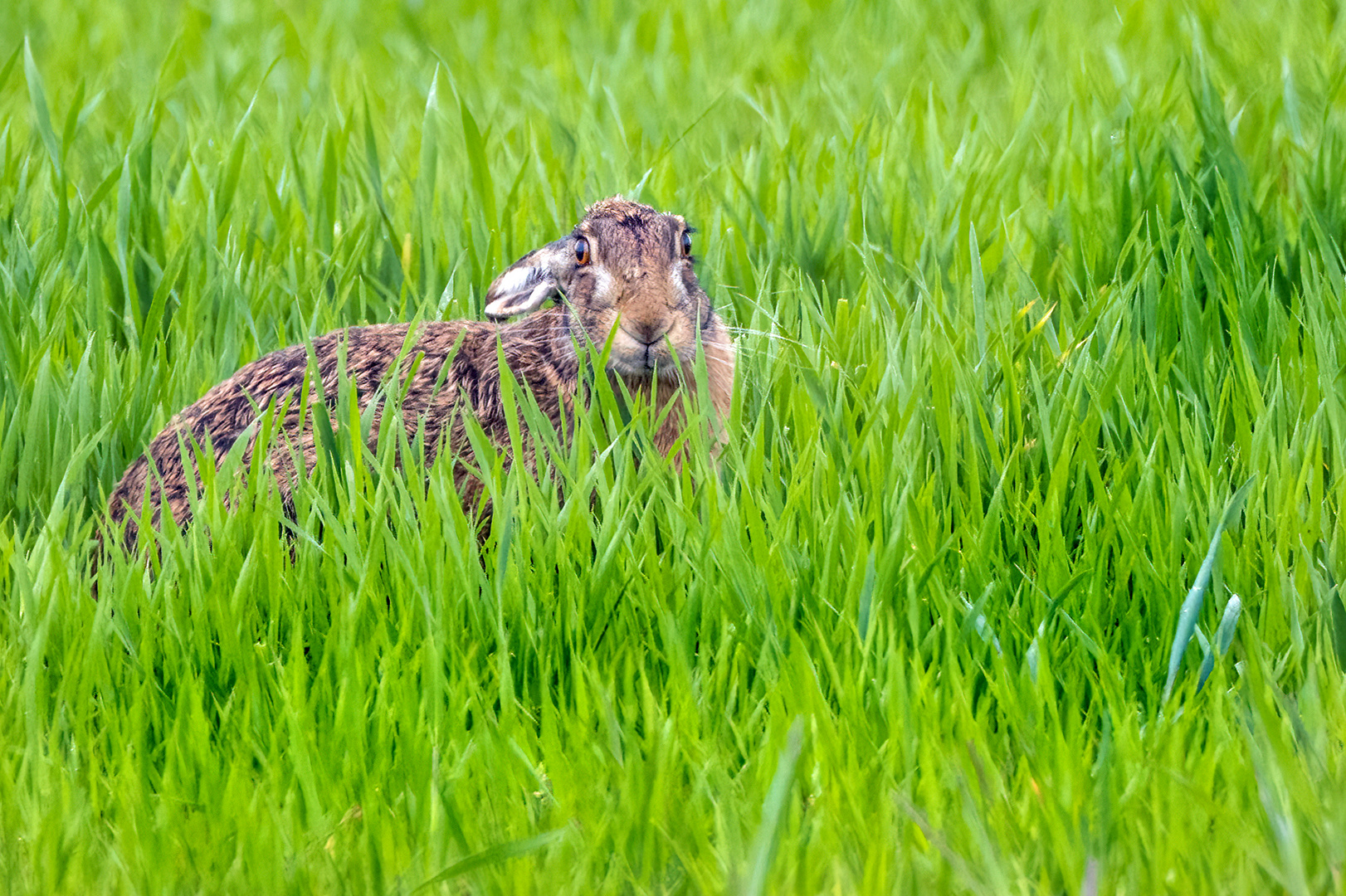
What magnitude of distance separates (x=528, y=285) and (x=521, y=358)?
0.59ft

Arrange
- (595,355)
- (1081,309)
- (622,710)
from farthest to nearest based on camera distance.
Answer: (1081,309)
(595,355)
(622,710)

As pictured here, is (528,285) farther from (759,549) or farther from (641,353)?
(759,549)

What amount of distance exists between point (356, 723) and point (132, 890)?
0.40m

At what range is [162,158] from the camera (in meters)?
5.05

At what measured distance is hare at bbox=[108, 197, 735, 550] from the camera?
10.7 feet

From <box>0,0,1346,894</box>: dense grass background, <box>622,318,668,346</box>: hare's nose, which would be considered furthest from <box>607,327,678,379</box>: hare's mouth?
<box>0,0,1346,894</box>: dense grass background

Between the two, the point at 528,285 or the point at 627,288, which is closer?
the point at 627,288

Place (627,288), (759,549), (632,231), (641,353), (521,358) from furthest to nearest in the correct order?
1. (521,358)
2. (632,231)
3. (627,288)
4. (641,353)
5. (759,549)

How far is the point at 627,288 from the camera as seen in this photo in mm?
3467

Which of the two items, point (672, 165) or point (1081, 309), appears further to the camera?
point (672, 165)

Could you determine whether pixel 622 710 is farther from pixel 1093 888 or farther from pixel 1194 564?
pixel 1194 564

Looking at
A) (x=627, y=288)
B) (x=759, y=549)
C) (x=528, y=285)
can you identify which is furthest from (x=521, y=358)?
(x=759, y=549)

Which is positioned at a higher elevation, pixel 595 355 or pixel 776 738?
pixel 595 355

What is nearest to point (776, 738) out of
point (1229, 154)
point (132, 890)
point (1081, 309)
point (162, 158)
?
point (132, 890)
